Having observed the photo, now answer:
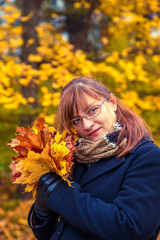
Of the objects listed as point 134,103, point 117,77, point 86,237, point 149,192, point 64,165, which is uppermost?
point 117,77

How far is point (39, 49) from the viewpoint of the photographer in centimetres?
470

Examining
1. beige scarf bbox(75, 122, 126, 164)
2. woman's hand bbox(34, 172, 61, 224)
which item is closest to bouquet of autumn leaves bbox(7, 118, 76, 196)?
woman's hand bbox(34, 172, 61, 224)

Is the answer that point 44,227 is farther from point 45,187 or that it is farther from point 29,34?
point 29,34

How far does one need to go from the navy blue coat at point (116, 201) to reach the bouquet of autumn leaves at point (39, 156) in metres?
0.12

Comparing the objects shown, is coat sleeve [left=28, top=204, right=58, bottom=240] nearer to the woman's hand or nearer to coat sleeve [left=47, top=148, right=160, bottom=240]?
the woman's hand

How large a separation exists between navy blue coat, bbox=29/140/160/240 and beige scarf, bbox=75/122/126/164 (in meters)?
0.05

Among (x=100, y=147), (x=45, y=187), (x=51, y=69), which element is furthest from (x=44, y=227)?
(x=51, y=69)

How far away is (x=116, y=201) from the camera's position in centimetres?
122

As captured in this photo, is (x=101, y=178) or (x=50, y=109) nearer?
(x=101, y=178)

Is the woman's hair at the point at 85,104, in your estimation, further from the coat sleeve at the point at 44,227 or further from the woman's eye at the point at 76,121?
the coat sleeve at the point at 44,227

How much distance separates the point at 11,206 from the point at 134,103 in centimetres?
378

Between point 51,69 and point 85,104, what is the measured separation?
253cm

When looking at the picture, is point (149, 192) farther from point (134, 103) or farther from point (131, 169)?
point (134, 103)

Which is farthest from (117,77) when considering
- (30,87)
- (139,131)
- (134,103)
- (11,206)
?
(11,206)
